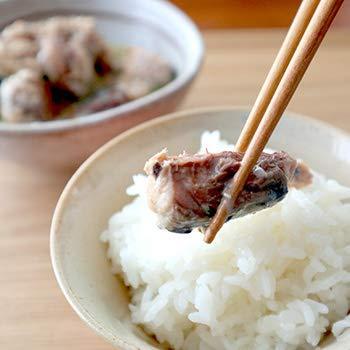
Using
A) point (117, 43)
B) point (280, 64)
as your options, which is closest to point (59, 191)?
point (117, 43)

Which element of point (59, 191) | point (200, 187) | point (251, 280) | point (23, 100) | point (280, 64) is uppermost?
point (280, 64)

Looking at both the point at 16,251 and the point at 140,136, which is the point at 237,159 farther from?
the point at 16,251

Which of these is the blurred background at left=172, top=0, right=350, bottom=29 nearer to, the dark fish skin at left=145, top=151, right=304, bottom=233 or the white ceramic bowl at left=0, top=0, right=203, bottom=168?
the white ceramic bowl at left=0, top=0, right=203, bottom=168

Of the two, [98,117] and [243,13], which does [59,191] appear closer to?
[98,117]

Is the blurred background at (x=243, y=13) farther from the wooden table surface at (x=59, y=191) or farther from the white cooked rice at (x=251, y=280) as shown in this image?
the white cooked rice at (x=251, y=280)

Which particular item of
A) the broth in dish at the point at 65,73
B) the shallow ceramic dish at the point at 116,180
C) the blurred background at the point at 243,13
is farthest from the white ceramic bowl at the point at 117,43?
the blurred background at the point at 243,13

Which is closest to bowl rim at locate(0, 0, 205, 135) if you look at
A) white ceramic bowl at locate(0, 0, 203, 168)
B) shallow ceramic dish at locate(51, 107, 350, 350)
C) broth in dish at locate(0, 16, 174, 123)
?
white ceramic bowl at locate(0, 0, 203, 168)
